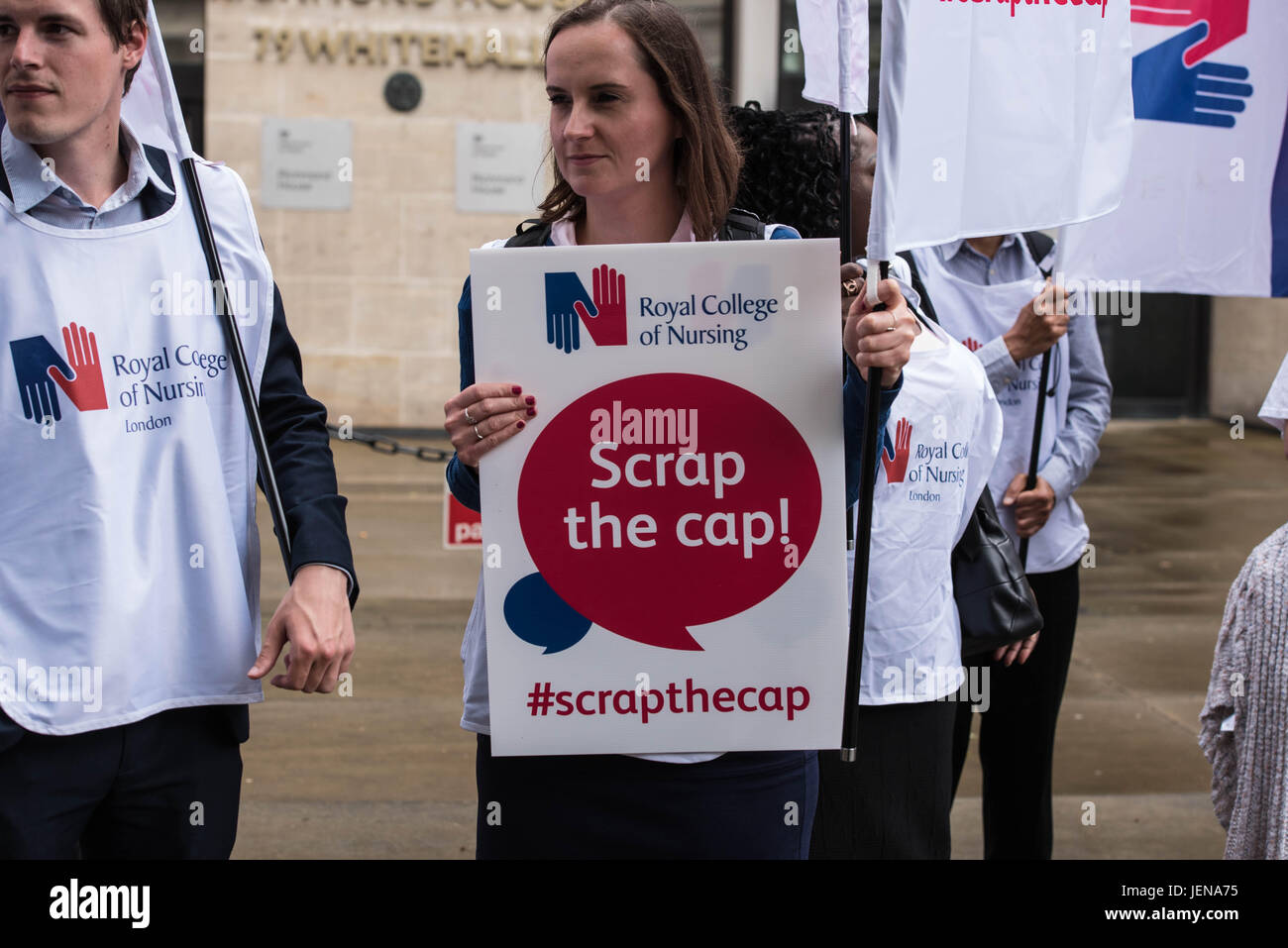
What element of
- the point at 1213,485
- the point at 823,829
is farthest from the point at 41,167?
the point at 1213,485

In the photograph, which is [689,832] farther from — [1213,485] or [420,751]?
[1213,485]

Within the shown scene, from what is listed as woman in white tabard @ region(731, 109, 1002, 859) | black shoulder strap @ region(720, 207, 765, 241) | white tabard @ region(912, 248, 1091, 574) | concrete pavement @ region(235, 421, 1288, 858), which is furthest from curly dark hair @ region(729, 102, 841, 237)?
concrete pavement @ region(235, 421, 1288, 858)

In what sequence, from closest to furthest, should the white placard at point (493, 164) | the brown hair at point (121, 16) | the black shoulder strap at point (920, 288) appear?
the brown hair at point (121, 16)
the black shoulder strap at point (920, 288)
the white placard at point (493, 164)

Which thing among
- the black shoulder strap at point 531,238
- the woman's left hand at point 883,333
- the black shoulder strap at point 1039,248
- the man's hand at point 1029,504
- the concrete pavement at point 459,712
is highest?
the black shoulder strap at point 1039,248

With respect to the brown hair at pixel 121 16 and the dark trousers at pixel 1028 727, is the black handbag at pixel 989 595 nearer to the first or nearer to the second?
the dark trousers at pixel 1028 727

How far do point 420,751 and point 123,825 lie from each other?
11.7 feet

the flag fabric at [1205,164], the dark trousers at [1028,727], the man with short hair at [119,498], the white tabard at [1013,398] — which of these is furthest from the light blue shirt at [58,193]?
the dark trousers at [1028,727]

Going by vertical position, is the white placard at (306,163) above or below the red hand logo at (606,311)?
above

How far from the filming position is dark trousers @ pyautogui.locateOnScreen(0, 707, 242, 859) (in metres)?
2.09

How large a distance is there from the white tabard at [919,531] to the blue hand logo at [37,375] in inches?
56.8

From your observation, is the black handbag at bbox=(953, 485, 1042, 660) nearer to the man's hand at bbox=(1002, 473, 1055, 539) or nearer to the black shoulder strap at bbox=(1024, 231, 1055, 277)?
the man's hand at bbox=(1002, 473, 1055, 539)

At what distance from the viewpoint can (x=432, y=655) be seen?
703 centimetres

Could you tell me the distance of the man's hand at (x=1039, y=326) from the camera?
3.64 metres

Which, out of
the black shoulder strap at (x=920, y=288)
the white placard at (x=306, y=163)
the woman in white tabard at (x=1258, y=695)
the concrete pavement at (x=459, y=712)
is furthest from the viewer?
the white placard at (x=306, y=163)
